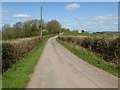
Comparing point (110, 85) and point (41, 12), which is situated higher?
point (41, 12)

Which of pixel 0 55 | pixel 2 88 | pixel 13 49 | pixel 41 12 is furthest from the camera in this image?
pixel 41 12

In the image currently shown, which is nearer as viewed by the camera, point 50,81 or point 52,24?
point 50,81

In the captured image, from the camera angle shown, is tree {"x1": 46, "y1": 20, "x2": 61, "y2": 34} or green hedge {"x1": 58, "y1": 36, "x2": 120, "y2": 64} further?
tree {"x1": 46, "y1": 20, "x2": 61, "y2": 34}

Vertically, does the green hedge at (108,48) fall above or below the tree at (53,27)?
below

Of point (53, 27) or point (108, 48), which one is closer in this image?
point (108, 48)

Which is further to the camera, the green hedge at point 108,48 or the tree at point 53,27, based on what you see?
the tree at point 53,27

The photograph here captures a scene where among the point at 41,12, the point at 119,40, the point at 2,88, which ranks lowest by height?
the point at 2,88

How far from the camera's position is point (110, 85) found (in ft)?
35.1

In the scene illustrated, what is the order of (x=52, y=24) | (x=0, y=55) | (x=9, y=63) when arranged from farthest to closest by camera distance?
(x=52, y=24) < (x=9, y=63) < (x=0, y=55)

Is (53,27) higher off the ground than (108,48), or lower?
higher

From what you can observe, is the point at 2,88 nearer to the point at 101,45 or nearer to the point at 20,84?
the point at 20,84

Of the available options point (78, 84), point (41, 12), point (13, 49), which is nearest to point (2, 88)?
point (78, 84)

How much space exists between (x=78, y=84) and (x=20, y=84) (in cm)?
239

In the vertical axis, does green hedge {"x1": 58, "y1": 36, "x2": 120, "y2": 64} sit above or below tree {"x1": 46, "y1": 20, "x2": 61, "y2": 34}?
below
